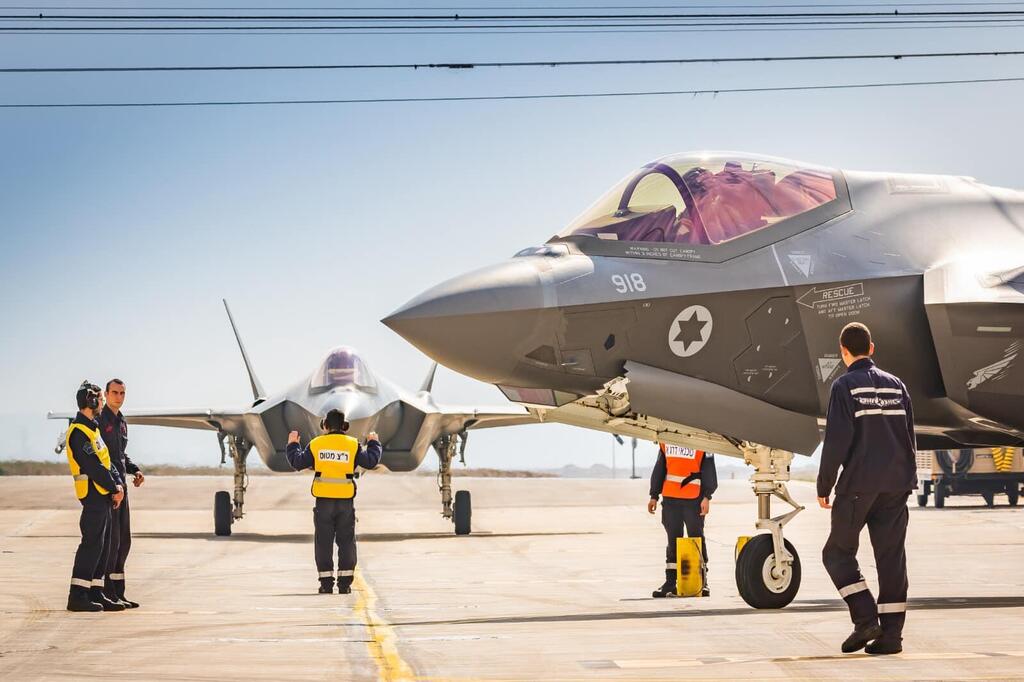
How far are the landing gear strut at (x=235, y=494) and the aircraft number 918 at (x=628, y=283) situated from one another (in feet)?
49.3

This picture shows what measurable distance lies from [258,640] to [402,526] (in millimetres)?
19096

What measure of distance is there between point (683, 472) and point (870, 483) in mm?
5277

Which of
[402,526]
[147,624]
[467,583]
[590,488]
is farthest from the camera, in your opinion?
[590,488]

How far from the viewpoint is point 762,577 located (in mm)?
10008

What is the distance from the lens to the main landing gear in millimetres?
23469

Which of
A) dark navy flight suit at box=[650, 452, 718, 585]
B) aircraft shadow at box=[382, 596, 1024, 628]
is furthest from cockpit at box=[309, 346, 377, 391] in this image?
aircraft shadow at box=[382, 596, 1024, 628]

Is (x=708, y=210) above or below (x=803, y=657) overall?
above

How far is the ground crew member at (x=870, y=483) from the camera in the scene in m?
7.40

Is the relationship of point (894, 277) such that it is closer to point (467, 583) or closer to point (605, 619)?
point (605, 619)

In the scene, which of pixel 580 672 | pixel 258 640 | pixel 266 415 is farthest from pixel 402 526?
pixel 580 672

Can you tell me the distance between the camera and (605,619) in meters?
9.45

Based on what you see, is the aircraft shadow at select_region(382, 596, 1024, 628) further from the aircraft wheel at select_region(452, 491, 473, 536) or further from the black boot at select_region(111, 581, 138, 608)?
the aircraft wheel at select_region(452, 491, 473, 536)

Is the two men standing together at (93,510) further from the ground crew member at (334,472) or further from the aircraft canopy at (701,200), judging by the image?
the aircraft canopy at (701,200)

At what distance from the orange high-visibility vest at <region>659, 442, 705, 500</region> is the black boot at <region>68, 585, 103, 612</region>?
5417 millimetres
